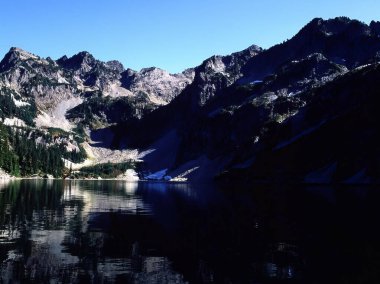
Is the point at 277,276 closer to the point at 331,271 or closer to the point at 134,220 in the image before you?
the point at 331,271

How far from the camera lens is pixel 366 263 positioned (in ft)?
110

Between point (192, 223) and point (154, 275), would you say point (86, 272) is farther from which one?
point (192, 223)

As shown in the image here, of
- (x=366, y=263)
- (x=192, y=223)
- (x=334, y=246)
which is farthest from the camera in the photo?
(x=192, y=223)

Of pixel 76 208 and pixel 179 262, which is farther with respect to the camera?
pixel 76 208

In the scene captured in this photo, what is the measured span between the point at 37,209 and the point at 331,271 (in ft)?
170

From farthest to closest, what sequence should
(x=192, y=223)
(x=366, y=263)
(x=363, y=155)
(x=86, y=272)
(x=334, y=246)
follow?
1. (x=363, y=155)
2. (x=192, y=223)
3. (x=334, y=246)
4. (x=366, y=263)
5. (x=86, y=272)

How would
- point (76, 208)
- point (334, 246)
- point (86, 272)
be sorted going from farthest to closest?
point (76, 208), point (334, 246), point (86, 272)

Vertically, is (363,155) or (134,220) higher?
(363,155)

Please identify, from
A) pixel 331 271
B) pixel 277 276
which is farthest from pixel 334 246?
pixel 277 276

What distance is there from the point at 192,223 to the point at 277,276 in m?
26.9

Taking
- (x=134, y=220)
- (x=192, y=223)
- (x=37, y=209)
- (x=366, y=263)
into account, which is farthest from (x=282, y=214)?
(x=37, y=209)

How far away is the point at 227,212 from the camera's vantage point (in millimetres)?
70125

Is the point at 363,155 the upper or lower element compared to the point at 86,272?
upper

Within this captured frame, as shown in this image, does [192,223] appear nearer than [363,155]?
Yes
